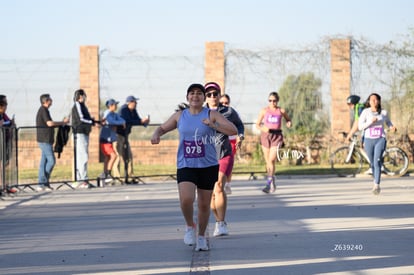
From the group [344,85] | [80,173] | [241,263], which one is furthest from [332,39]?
[241,263]

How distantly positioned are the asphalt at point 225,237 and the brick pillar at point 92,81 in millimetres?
8453

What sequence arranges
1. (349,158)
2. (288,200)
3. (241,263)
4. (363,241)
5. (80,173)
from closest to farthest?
1. (241,263)
2. (363,241)
3. (288,200)
4. (80,173)
5. (349,158)

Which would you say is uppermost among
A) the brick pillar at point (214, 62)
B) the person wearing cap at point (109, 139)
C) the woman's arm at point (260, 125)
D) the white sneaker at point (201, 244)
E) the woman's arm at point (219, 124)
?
the brick pillar at point (214, 62)

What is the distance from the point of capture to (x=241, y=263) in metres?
9.34

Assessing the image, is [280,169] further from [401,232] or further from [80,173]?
[401,232]

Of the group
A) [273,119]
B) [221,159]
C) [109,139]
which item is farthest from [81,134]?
[221,159]

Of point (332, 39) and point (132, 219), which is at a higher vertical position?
point (332, 39)

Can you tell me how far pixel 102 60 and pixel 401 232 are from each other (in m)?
17.3

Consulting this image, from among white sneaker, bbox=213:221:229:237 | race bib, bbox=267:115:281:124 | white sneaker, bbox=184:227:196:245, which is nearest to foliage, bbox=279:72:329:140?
race bib, bbox=267:115:281:124

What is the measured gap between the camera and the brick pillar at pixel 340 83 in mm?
26891

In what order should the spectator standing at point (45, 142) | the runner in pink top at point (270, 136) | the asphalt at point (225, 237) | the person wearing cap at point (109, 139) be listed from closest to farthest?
the asphalt at point (225, 237) < the runner in pink top at point (270, 136) < the spectator standing at point (45, 142) < the person wearing cap at point (109, 139)

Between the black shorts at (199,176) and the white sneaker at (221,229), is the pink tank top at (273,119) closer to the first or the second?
the white sneaker at (221,229)

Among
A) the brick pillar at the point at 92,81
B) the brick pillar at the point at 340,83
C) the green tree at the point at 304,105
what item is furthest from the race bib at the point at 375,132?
the brick pillar at the point at 92,81

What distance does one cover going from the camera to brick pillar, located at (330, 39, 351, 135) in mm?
26891
